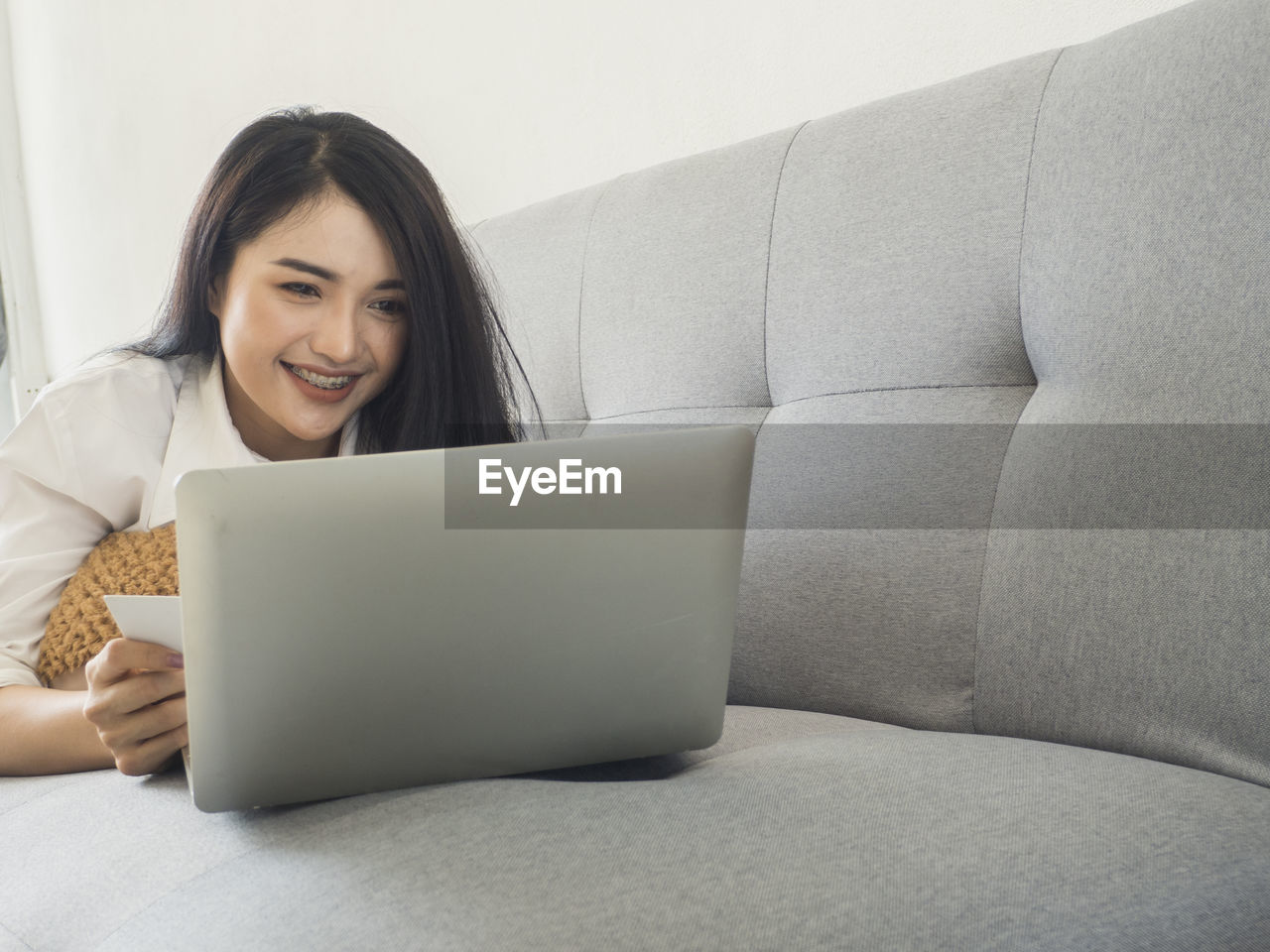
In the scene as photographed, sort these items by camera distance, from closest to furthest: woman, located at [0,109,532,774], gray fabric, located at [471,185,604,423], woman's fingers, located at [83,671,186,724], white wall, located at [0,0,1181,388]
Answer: woman's fingers, located at [83,671,186,724] < woman, located at [0,109,532,774] < white wall, located at [0,0,1181,388] < gray fabric, located at [471,185,604,423]

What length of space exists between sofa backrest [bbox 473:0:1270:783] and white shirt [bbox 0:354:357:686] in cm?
54

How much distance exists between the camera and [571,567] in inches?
24.1

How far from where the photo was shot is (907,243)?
1.00m

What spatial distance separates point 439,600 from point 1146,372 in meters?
0.55

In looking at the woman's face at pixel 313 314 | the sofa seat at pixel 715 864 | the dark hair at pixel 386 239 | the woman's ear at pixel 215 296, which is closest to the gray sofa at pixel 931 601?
the sofa seat at pixel 715 864

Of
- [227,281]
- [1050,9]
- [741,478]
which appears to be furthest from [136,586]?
[1050,9]

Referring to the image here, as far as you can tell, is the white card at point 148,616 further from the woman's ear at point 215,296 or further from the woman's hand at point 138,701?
the woman's ear at point 215,296

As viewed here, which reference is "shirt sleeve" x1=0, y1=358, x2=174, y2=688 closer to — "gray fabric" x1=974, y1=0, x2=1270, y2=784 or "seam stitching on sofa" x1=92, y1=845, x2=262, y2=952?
"seam stitching on sofa" x1=92, y1=845, x2=262, y2=952

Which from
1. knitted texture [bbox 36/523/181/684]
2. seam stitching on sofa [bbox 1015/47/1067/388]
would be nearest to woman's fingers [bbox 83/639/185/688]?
knitted texture [bbox 36/523/181/684]

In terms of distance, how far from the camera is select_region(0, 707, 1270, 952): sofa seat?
500mm

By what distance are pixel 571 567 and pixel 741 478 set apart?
0.37 ft

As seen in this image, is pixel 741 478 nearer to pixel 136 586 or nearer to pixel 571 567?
pixel 571 567

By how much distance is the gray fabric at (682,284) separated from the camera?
3.88 feet

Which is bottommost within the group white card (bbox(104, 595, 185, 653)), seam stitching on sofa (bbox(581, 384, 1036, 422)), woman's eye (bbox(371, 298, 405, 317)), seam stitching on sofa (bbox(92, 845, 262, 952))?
seam stitching on sofa (bbox(92, 845, 262, 952))
